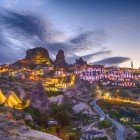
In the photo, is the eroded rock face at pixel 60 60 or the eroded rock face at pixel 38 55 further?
the eroded rock face at pixel 38 55

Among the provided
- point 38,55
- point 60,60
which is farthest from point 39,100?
point 60,60

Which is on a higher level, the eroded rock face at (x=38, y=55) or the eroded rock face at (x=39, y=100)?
the eroded rock face at (x=38, y=55)

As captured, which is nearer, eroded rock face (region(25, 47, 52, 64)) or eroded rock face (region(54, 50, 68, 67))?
eroded rock face (region(54, 50, 68, 67))

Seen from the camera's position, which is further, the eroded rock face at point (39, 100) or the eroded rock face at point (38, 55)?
the eroded rock face at point (38, 55)

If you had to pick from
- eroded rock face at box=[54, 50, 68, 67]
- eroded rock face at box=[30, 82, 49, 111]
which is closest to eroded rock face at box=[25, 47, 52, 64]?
eroded rock face at box=[54, 50, 68, 67]

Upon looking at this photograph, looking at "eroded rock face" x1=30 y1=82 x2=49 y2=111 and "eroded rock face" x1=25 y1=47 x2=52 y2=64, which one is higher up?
"eroded rock face" x1=25 y1=47 x2=52 y2=64

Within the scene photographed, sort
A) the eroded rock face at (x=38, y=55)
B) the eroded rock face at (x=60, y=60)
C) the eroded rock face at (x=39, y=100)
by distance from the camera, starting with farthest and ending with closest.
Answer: the eroded rock face at (x=38, y=55) → the eroded rock face at (x=60, y=60) → the eroded rock face at (x=39, y=100)

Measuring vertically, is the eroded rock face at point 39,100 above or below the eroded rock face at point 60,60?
below

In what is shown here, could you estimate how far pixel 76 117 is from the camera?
5309 cm

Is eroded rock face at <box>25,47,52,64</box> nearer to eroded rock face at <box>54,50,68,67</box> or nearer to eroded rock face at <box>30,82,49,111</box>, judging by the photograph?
eroded rock face at <box>54,50,68,67</box>

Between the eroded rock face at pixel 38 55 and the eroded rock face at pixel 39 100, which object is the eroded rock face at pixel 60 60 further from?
the eroded rock face at pixel 39 100

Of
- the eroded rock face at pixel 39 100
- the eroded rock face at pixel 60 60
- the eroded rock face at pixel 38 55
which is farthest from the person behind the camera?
the eroded rock face at pixel 38 55

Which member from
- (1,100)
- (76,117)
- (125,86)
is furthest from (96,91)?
(1,100)

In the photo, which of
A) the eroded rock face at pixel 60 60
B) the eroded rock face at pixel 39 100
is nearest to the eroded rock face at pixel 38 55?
the eroded rock face at pixel 60 60
